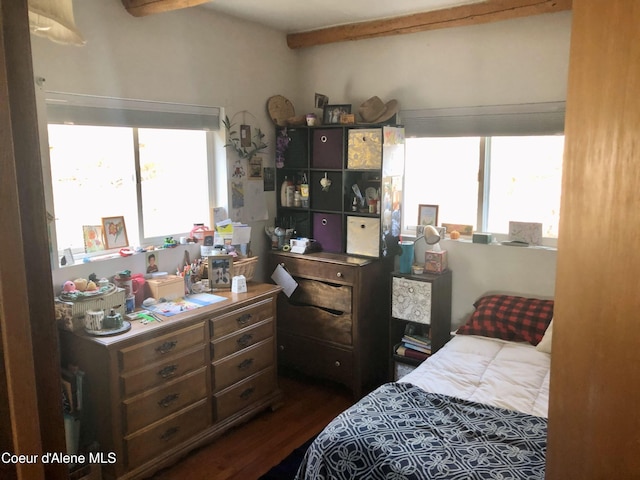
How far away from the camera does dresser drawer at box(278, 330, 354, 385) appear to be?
11.3 ft

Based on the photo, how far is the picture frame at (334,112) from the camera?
360 centimetres

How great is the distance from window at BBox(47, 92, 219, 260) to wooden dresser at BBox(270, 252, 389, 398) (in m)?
0.81

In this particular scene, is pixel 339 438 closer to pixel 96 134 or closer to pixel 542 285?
pixel 542 285

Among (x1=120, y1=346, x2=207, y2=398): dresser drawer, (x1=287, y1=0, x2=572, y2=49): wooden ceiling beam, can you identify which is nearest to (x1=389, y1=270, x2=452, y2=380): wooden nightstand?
(x1=120, y1=346, x2=207, y2=398): dresser drawer

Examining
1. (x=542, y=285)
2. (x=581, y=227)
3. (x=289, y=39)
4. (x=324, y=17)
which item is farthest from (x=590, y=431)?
(x=289, y=39)

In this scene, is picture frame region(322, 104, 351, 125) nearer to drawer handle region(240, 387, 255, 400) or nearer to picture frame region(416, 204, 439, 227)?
picture frame region(416, 204, 439, 227)

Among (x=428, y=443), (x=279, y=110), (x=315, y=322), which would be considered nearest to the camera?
(x=428, y=443)

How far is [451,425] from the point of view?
208 centimetres

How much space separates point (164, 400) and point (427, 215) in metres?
2.10

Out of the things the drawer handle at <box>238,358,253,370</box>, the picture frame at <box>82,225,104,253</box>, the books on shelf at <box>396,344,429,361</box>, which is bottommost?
the books on shelf at <box>396,344,429,361</box>

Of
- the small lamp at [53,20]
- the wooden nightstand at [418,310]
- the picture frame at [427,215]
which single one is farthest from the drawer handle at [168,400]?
the picture frame at [427,215]

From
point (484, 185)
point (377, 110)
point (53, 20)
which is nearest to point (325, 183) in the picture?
point (377, 110)

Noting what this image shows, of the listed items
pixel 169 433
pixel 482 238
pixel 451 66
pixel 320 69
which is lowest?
pixel 169 433

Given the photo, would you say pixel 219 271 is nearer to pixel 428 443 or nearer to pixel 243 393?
pixel 243 393
